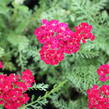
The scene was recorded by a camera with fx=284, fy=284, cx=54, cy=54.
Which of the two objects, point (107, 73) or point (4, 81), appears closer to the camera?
point (4, 81)

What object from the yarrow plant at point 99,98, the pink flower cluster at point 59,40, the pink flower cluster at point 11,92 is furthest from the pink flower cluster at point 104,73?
the pink flower cluster at point 11,92

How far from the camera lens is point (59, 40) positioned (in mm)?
3002

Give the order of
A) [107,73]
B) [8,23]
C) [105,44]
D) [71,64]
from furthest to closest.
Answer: [8,23]
[71,64]
[105,44]
[107,73]

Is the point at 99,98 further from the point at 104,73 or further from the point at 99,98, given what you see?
the point at 104,73

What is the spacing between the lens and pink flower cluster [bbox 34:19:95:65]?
113 inches

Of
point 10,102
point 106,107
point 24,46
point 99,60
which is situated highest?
point 24,46

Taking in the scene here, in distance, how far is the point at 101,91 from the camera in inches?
105

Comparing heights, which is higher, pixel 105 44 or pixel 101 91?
pixel 105 44

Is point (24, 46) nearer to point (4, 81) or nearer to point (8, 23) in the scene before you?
point (8, 23)

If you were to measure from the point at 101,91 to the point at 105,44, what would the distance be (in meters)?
0.92

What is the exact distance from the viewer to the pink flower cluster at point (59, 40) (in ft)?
9.42

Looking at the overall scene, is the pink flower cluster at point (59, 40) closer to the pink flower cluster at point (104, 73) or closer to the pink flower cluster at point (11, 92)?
the pink flower cluster at point (104, 73)

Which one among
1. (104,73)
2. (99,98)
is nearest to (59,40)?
(104,73)

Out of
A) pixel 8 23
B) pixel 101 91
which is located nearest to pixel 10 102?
pixel 101 91
